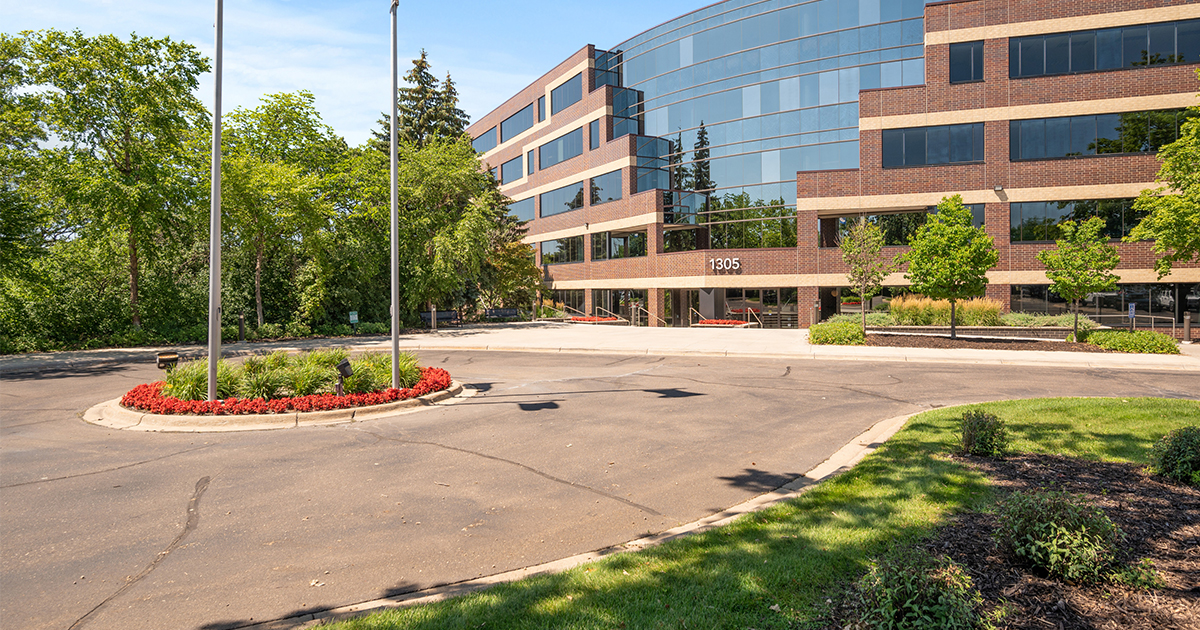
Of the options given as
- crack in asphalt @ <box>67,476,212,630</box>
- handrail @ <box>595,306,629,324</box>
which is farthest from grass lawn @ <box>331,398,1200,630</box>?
handrail @ <box>595,306,629,324</box>

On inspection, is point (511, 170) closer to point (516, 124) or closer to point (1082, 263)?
point (516, 124)

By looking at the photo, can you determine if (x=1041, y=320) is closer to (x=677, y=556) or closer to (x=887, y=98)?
(x=887, y=98)

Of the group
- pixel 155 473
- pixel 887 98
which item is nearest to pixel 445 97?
pixel 887 98

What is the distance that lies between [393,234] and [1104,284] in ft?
76.3

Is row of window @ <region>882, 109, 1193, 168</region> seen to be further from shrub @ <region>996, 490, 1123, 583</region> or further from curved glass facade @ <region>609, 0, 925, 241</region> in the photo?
shrub @ <region>996, 490, 1123, 583</region>

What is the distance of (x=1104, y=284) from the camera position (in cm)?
2058

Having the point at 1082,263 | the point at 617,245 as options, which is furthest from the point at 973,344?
the point at 617,245

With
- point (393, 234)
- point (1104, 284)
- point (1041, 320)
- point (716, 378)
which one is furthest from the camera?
point (1041, 320)

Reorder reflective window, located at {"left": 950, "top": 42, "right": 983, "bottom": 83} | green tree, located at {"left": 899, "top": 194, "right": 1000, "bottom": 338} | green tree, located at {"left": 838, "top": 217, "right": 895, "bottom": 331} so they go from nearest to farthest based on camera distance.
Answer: green tree, located at {"left": 899, "top": 194, "right": 1000, "bottom": 338} → green tree, located at {"left": 838, "top": 217, "right": 895, "bottom": 331} → reflective window, located at {"left": 950, "top": 42, "right": 983, "bottom": 83}

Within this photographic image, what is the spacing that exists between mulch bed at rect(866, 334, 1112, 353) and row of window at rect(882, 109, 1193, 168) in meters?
11.4

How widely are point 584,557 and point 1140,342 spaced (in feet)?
73.6

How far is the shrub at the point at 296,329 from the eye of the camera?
28656 millimetres

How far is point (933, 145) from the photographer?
29.8 meters

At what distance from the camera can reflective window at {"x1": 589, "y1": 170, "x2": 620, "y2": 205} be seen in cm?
3961
